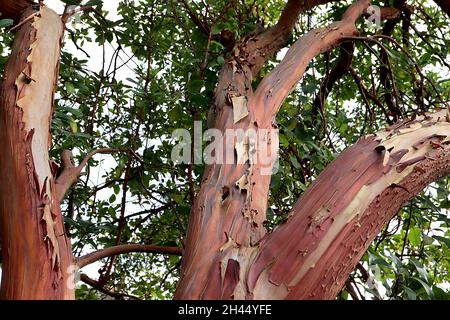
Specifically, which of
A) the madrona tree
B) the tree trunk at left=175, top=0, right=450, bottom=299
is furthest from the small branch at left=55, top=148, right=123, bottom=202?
the tree trunk at left=175, top=0, right=450, bottom=299

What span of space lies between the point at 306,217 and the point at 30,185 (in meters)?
0.62

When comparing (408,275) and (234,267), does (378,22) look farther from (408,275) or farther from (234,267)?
(234,267)

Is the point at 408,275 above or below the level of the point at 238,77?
below


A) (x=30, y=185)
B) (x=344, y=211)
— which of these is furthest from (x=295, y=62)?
(x=30, y=185)

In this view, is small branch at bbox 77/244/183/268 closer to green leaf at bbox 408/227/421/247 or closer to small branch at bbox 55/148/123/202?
small branch at bbox 55/148/123/202

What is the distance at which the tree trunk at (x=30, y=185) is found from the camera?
1.08 m

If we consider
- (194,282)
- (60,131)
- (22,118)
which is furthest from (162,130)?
(194,282)

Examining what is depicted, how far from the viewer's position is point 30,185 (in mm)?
1174

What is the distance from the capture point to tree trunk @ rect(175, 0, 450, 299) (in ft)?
3.64

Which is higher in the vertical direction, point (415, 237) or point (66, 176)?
point (66, 176)

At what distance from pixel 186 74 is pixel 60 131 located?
0.69 meters

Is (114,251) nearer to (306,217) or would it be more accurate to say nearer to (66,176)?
(66,176)

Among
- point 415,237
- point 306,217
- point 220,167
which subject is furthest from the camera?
point 415,237

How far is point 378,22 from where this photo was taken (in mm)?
2473
